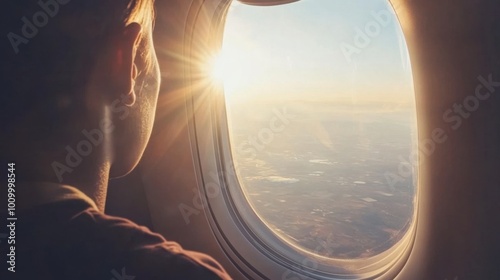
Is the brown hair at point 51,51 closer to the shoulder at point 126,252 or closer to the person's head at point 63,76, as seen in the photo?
the person's head at point 63,76

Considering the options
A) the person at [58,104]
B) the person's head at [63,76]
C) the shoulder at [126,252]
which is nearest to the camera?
the shoulder at [126,252]

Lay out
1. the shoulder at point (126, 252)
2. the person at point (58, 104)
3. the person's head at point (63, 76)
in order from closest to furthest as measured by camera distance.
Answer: the shoulder at point (126, 252), the person at point (58, 104), the person's head at point (63, 76)

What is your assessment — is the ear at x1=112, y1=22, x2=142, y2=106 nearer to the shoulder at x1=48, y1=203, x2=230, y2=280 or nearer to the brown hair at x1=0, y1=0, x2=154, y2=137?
the brown hair at x1=0, y1=0, x2=154, y2=137

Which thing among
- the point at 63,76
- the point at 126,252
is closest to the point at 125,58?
the point at 63,76

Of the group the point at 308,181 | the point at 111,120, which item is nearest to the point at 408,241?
the point at 308,181

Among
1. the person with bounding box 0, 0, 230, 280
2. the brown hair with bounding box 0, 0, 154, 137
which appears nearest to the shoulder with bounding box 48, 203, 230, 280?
the person with bounding box 0, 0, 230, 280

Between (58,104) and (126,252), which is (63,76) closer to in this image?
(58,104)

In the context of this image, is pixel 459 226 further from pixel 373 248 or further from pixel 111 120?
pixel 111 120

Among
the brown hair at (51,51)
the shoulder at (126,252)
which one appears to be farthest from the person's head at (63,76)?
the shoulder at (126,252)

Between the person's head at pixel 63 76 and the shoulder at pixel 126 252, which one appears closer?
the shoulder at pixel 126 252
